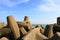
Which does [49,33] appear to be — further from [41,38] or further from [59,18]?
[59,18]

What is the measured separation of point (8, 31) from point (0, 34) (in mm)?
355

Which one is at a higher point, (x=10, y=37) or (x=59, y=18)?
(x=59, y=18)

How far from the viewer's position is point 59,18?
9.67 m

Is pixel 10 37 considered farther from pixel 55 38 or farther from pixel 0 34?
pixel 55 38

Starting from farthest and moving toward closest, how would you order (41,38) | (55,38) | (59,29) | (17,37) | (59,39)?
(59,29)
(17,37)
(41,38)
(55,38)
(59,39)

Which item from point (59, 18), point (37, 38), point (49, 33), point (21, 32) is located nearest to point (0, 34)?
point (21, 32)

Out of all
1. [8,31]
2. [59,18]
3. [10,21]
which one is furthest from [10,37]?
[59,18]

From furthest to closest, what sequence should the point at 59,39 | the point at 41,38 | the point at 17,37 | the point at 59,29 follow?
the point at 59,29 → the point at 17,37 → the point at 41,38 → the point at 59,39

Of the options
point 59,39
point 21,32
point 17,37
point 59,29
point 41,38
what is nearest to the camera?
point 59,39

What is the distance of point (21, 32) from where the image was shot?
23.6 ft

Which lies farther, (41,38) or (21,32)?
(21,32)

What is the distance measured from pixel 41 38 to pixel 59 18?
3815 millimetres

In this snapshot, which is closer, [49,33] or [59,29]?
[49,33]

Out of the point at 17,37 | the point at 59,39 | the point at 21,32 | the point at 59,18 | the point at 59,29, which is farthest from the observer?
the point at 59,18
